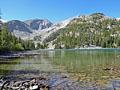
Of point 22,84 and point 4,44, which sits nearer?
point 22,84

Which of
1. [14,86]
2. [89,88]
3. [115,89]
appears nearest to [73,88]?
[89,88]

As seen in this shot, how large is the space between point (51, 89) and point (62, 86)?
2.76 metres

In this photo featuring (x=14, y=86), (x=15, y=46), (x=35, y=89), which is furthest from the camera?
(x=15, y=46)

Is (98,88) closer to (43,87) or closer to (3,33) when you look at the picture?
(43,87)

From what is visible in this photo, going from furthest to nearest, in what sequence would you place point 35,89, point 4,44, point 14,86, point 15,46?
point 15,46 → point 4,44 → point 14,86 → point 35,89

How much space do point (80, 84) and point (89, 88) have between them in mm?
3279

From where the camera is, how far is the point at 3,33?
550ft

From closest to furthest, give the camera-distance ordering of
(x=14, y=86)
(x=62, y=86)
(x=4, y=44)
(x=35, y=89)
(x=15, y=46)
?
1. (x=35, y=89)
2. (x=14, y=86)
3. (x=62, y=86)
4. (x=4, y=44)
5. (x=15, y=46)

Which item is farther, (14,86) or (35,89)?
(14,86)

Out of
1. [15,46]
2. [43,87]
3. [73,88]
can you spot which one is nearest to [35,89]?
[43,87]

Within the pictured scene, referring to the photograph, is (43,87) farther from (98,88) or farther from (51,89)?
(98,88)

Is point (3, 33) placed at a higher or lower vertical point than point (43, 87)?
higher

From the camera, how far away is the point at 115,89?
95.9ft

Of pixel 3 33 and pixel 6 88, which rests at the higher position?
pixel 3 33
